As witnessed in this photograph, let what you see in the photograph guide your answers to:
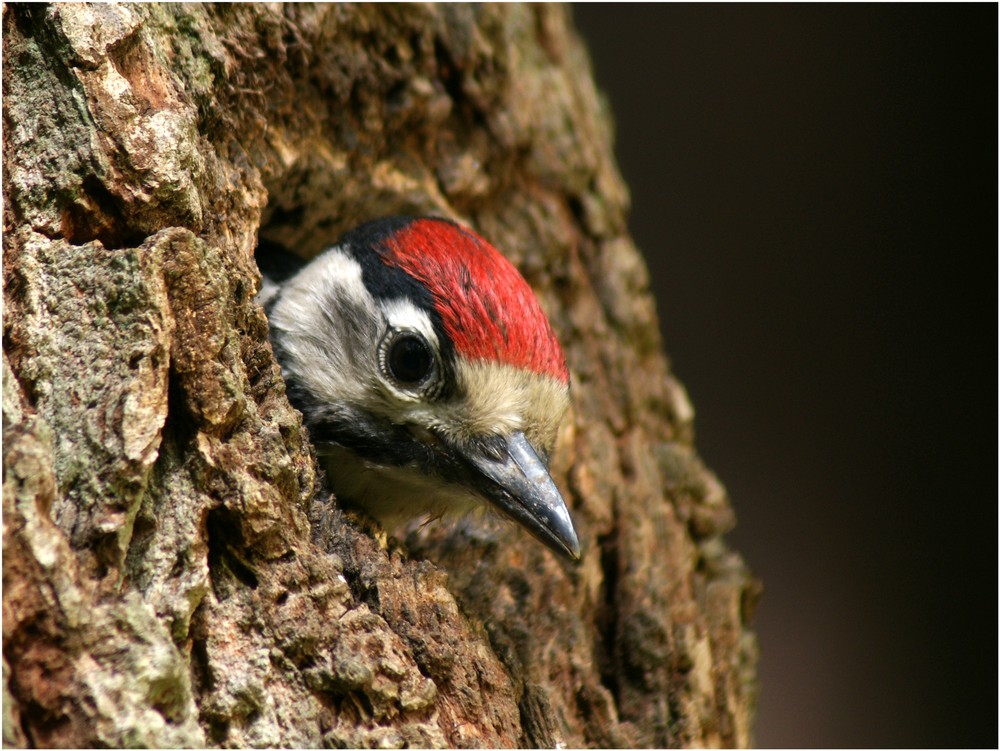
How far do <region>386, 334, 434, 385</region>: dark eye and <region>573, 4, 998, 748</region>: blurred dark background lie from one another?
3.79m

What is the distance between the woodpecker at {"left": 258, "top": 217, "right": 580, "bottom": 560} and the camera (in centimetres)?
231

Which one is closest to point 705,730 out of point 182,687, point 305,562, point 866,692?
point 305,562

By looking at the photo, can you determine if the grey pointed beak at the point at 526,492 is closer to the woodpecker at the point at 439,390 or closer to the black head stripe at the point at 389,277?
the woodpecker at the point at 439,390

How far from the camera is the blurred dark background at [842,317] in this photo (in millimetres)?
5559

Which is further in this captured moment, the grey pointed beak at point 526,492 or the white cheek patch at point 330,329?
the white cheek patch at point 330,329

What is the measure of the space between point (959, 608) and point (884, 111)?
2889 mm

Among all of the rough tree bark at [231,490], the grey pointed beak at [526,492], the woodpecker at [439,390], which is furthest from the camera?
the woodpecker at [439,390]

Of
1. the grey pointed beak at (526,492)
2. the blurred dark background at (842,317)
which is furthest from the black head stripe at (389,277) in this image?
the blurred dark background at (842,317)

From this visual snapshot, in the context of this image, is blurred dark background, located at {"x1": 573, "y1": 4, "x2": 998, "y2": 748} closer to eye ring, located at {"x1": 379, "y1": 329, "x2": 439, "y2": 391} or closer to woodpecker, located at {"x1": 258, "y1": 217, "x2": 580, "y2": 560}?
woodpecker, located at {"x1": 258, "y1": 217, "x2": 580, "y2": 560}

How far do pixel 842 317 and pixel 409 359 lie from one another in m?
4.12

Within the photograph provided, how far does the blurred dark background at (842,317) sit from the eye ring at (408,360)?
379cm

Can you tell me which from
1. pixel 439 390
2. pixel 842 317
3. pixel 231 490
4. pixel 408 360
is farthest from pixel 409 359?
pixel 842 317

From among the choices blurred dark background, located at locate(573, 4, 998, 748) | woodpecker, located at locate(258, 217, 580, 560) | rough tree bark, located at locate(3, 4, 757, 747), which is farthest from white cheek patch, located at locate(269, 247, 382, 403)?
blurred dark background, located at locate(573, 4, 998, 748)

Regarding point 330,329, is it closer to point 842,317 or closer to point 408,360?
point 408,360
